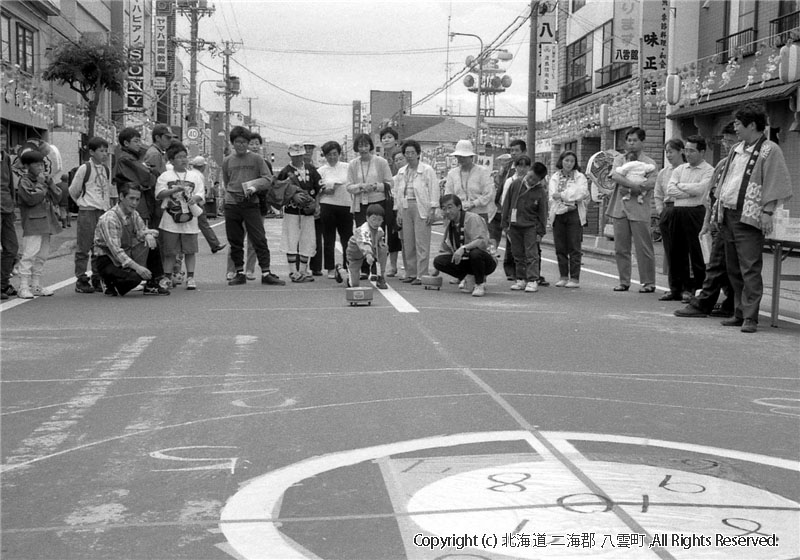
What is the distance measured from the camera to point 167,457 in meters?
5.01

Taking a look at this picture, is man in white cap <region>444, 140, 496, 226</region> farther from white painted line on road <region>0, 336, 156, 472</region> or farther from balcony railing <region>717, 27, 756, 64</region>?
balcony railing <region>717, 27, 756, 64</region>

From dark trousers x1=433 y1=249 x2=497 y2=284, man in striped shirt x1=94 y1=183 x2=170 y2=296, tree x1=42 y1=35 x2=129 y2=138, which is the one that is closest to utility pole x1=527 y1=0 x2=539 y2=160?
tree x1=42 y1=35 x2=129 y2=138

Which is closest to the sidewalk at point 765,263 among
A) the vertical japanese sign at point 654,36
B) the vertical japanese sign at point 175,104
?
the vertical japanese sign at point 654,36

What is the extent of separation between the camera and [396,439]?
5.31 meters

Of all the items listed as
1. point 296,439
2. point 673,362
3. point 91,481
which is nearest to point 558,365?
point 673,362

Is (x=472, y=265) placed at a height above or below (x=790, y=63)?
below

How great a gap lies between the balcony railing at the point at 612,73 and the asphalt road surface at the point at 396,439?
24.5 metres

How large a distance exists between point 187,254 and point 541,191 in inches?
180

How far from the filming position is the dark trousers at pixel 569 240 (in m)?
14.0

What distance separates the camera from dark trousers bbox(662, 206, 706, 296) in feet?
39.7

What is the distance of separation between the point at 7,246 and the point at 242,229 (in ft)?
10.1

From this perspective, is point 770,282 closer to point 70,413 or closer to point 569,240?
point 569,240

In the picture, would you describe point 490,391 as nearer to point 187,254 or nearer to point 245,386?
point 245,386

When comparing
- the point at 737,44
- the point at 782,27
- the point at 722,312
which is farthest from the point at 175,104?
the point at 722,312
